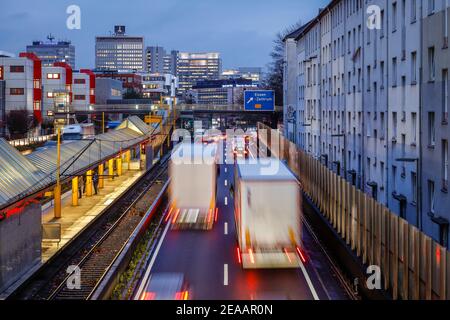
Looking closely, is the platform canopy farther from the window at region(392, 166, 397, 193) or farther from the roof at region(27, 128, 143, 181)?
the window at region(392, 166, 397, 193)

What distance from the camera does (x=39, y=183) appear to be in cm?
1969

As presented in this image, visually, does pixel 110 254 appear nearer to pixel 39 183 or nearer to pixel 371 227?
pixel 39 183

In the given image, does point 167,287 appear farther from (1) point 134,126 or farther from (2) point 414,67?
(1) point 134,126

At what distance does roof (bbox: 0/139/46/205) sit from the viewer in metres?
16.4

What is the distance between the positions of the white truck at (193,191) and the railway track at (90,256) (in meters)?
2.23

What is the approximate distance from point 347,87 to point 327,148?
26.8 ft

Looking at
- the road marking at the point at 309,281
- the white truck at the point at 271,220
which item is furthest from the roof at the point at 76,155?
the road marking at the point at 309,281

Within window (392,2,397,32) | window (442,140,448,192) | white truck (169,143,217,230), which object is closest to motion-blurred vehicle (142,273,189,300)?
white truck (169,143,217,230)

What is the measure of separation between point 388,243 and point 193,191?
11938 mm

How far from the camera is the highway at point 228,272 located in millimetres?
15727

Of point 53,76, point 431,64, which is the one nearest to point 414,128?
point 431,64

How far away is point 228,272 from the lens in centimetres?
1806

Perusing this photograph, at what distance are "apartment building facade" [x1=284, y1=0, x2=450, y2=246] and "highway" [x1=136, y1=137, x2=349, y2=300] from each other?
14.9 ft
